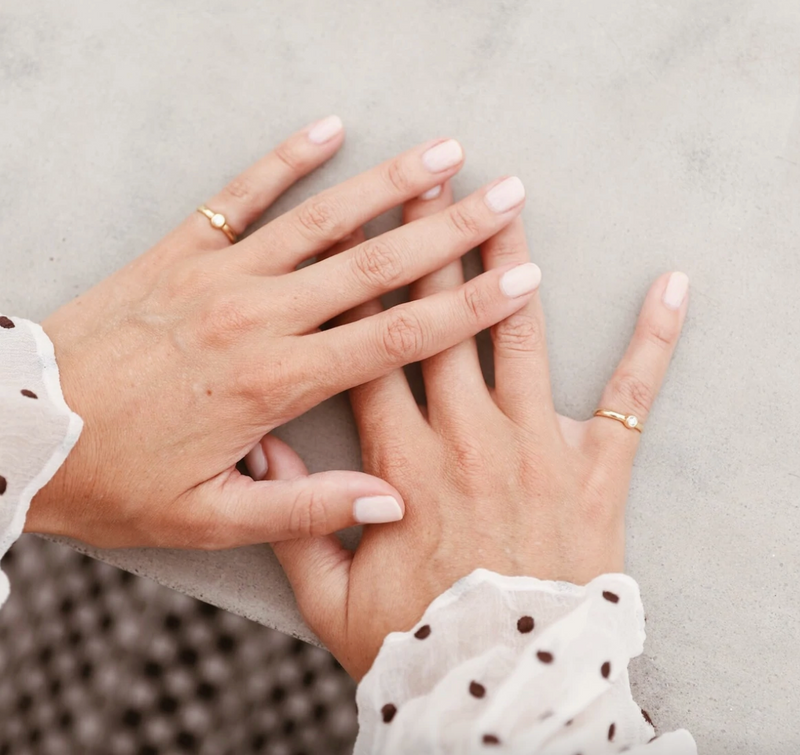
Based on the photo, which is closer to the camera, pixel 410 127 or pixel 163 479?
pixel 163 479

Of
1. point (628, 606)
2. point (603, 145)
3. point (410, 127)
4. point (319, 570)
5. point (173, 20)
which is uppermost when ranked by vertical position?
point (173, 20)

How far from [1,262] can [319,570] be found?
614mm

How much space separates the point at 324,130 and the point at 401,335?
0.32 metres

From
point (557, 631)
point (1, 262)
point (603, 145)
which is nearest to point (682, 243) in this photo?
point (603, 145)

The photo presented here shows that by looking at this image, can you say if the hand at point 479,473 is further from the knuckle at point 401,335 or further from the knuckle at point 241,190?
the knuckle at point 241,190

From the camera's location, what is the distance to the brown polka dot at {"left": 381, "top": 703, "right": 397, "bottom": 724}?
0.72 metres

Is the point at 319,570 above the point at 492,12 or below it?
below

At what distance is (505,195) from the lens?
840 mm

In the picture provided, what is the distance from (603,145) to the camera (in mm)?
907

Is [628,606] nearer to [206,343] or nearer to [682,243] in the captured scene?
[682,243]

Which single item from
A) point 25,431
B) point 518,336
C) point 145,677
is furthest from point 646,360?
point 145,677

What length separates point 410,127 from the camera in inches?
36.6

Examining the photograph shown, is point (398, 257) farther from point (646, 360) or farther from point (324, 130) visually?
point (646, 360)

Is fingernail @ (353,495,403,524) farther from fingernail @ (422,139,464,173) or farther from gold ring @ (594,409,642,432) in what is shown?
fingernail @ (422,139,464,173)
